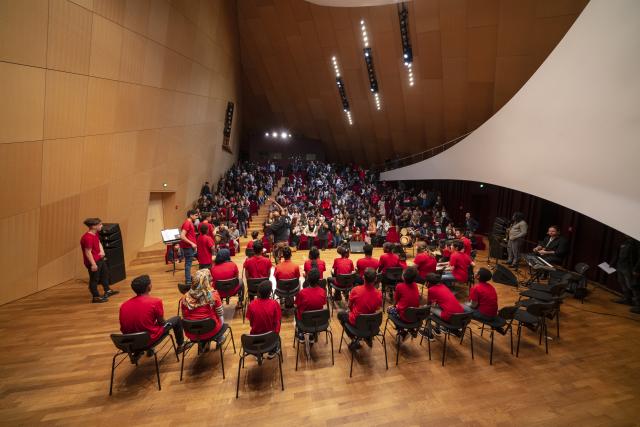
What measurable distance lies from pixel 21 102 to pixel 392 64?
1380cm

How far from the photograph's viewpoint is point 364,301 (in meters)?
4.06

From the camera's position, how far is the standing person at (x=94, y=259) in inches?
220

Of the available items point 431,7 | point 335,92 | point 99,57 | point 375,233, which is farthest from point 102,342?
point 335,92

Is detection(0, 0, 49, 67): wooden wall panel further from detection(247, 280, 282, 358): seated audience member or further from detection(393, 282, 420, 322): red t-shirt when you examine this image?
detection(393, 282, 420, 322): red t-shirt

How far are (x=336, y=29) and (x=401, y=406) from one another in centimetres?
1547

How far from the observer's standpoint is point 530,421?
3.14 meters

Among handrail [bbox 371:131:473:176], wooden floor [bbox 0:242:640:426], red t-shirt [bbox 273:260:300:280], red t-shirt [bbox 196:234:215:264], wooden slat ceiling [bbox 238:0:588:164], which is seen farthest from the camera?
handrail [bbox 371:131:473:176]

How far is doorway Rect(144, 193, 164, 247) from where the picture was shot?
396 inches

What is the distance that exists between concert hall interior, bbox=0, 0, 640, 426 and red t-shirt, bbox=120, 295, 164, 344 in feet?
0.09

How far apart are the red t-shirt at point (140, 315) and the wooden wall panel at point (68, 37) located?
4.95 meters

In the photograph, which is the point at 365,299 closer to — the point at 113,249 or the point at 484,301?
the point at 484,301

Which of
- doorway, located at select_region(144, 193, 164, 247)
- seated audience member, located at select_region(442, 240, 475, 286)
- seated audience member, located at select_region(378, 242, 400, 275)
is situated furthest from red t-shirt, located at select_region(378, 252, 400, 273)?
doorway, located at select_region(144, 193, 164, 247)

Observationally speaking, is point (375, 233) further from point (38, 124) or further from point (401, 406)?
point (38, 124)

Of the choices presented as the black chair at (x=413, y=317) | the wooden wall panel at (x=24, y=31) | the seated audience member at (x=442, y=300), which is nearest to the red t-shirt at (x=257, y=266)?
the black chair at (x=413, y=317)
